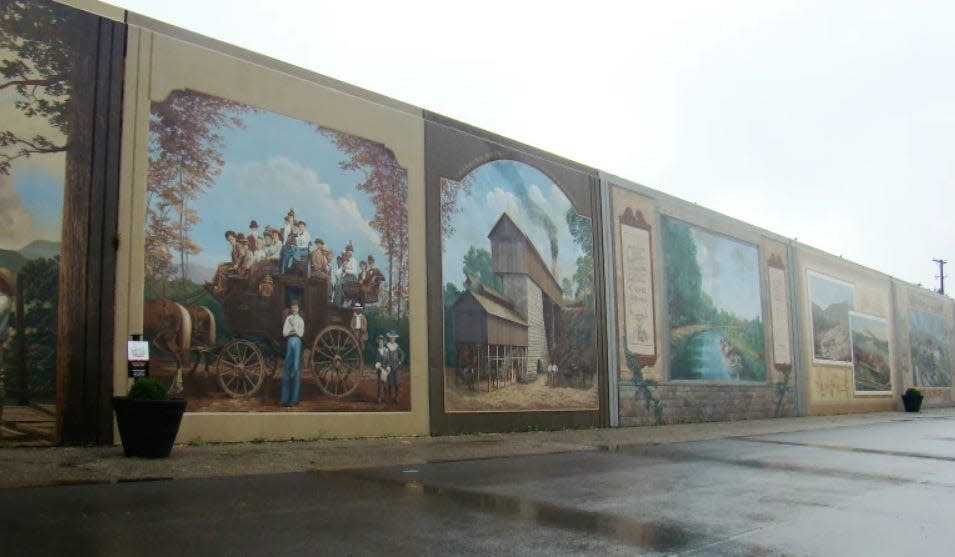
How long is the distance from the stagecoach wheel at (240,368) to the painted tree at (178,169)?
61.0 inches

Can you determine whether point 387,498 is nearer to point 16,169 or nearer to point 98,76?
point 16,169

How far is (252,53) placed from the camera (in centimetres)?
1445

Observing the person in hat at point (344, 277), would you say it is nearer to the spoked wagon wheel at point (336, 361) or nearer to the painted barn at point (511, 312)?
the spoked wagon wheel at point (336, 361)

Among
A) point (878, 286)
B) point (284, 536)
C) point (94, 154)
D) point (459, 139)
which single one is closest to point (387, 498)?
point (284, 536)

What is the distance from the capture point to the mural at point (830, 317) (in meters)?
34.7

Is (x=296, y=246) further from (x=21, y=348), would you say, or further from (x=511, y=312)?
(x=511, y=312)

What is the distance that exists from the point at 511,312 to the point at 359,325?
493 centimetres

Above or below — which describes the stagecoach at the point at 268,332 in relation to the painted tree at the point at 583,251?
below

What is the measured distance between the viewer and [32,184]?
11.5 meters

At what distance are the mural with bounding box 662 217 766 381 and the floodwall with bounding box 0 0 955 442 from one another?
0.22 meters

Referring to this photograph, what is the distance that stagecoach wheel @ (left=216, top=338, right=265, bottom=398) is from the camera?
13164 millimetres

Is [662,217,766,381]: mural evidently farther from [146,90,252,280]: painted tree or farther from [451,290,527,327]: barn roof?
[146,90,252,280]: painted tree

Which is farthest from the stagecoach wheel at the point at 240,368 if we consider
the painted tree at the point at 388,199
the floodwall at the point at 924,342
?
the floodwall at the point at 924,342

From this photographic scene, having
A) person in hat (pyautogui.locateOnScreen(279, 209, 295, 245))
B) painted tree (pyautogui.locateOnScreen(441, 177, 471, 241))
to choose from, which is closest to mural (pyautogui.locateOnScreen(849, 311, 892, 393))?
painted tree (pyautogui.locateOnScreen(441, 177, 471, 241))
